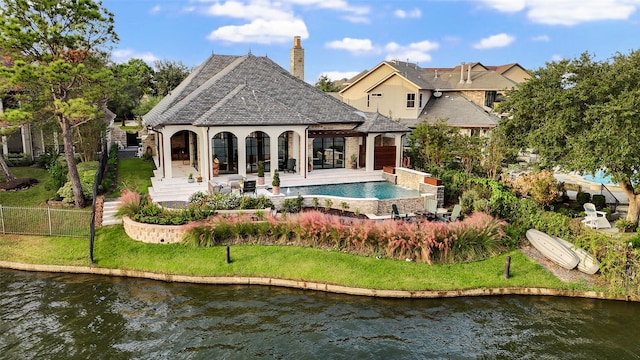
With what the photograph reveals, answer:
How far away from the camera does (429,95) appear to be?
A: 1705 inches

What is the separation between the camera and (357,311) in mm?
13984

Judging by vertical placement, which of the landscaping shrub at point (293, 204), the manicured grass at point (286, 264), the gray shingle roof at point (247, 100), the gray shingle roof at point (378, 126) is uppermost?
the gray shingle roof at point (247, 100)

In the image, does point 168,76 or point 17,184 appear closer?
point 17,184

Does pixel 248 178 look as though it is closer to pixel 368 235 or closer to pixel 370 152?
pixel 370 152

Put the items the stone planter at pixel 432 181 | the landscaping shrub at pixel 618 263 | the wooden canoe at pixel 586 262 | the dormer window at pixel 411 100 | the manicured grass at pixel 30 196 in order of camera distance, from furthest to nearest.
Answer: the dormer window at pixel 411 100
the stone planter at pixel 432 181
the manicured grass at pixel 30 196
the wooden canoe at pixel 586 262
the landscaping shrub at pixel 618 263

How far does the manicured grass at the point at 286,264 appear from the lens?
50.3ft

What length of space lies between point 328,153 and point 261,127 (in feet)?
20.5

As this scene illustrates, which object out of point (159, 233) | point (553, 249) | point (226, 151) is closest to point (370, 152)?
point (226, 151)

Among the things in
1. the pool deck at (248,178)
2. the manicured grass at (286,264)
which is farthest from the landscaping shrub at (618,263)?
the pool deck at (248,178)

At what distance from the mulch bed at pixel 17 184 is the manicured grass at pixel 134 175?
464 centimetres

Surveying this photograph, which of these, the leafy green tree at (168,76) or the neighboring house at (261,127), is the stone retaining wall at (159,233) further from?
the leafy green tree at (168,76)

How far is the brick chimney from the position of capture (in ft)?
113

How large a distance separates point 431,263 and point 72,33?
1909cm

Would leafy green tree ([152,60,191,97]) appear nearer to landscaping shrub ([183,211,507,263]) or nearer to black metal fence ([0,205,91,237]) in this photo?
black metal fence ([0,205,91,237])
